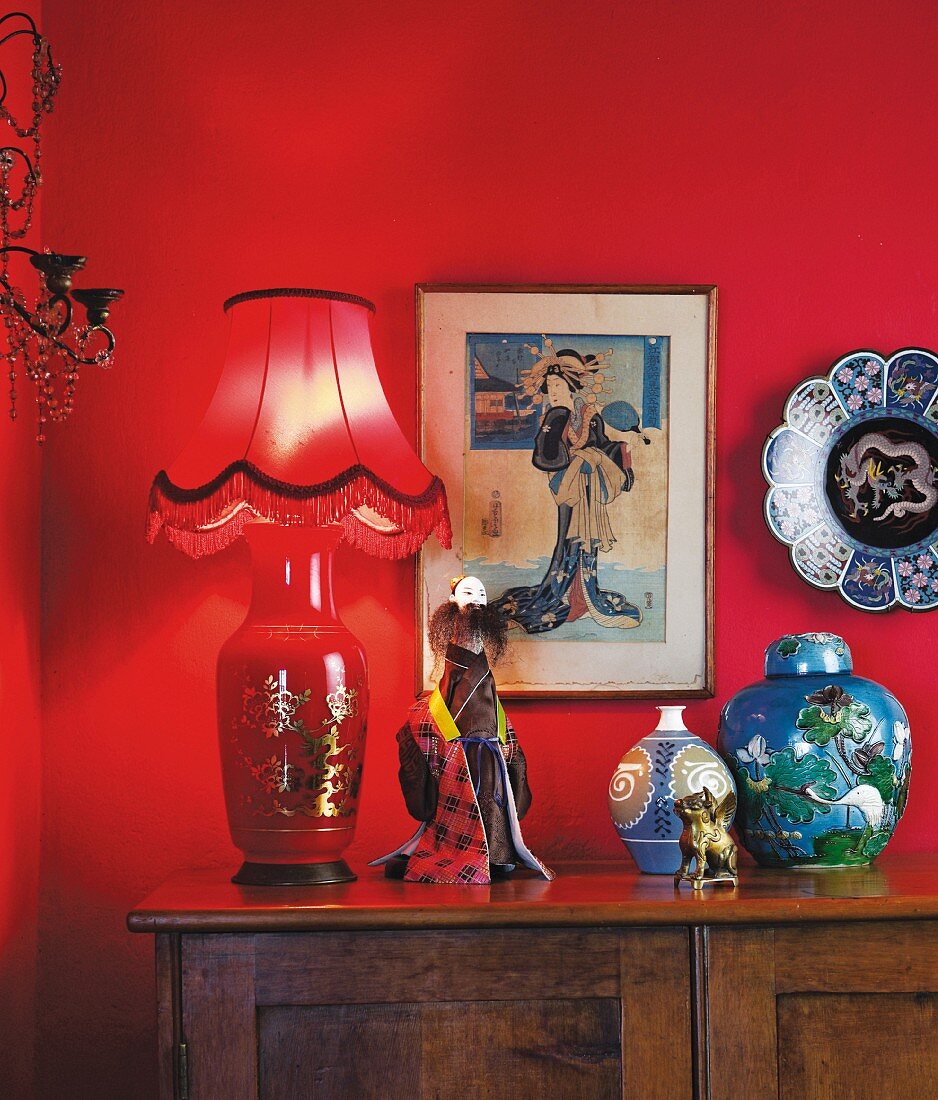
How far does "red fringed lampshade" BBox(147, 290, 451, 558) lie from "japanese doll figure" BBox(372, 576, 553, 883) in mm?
204

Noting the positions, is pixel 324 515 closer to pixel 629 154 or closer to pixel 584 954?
pixel 584 954

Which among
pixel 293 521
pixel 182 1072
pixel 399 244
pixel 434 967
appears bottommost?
pixel 182 1072

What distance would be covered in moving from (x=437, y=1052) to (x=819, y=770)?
0.67m

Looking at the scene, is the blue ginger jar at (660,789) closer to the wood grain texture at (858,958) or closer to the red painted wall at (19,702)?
the wood grain texture at (858,958)

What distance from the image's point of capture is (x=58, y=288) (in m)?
1.34

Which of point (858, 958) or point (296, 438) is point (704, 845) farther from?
point (296, 438)

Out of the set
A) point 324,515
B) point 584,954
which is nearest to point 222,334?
point 324,515

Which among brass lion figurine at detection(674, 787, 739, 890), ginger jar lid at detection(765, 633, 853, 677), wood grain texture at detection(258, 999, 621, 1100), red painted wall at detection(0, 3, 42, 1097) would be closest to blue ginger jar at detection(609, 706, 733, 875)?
brass lion figurine at detection(674, 787, 739, 890)

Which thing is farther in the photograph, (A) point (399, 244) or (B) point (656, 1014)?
(A) point (399, 244)

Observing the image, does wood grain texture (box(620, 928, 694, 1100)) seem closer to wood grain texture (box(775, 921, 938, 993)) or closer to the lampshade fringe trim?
wood grain texture (box(775, 921, 938, 993))

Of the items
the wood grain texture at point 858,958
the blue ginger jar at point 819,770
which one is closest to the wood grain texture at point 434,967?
the wood grain texture at point 858,958

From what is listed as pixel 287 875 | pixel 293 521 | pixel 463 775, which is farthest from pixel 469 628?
pixel 287 875

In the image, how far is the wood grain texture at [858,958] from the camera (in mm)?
1527

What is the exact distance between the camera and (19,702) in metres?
1.90
